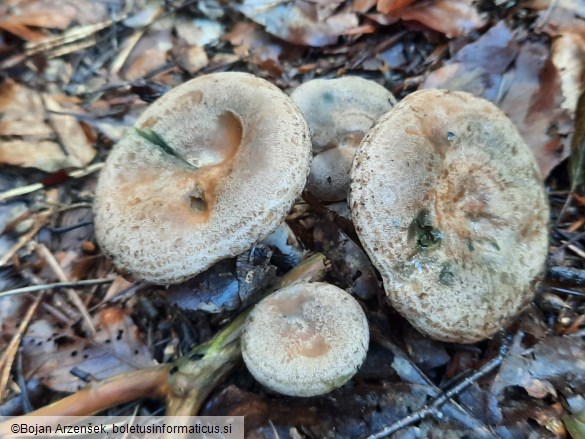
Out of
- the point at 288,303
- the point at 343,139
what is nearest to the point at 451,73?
the point at 343,139

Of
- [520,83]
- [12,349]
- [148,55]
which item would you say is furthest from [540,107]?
[12,349]

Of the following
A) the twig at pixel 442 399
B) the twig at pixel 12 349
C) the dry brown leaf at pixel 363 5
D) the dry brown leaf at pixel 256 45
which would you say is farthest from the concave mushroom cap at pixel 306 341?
the dry brown leaf at pixel 363 5

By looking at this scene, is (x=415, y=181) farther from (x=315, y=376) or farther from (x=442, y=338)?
(x=315, y=376)

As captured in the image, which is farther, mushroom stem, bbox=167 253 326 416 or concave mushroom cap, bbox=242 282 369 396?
mushroom stem, bbox=167 253 326 416

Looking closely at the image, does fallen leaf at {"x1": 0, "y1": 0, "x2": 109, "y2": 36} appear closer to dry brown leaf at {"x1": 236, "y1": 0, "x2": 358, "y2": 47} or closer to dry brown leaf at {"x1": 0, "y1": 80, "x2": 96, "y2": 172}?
dry brown leaf at {"x1": 0, "y1": 80, "x2": 96, "y2": 172}

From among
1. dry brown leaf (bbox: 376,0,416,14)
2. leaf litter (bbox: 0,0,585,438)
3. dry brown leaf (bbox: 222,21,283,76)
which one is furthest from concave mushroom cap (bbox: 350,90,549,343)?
dry brown leaf (bbox: 222,21,283,76)
